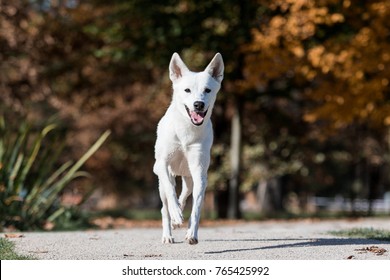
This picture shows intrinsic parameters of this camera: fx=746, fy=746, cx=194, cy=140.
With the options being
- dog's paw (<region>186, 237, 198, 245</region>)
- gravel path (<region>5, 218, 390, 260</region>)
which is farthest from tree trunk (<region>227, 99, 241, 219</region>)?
dog's paw (<region>186, 237, 198, 245</region>)

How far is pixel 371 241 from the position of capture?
9.74 meters

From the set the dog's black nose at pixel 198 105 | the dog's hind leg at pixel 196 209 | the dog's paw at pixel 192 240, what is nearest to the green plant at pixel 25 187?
the dog's hind leg at pixel 196 209

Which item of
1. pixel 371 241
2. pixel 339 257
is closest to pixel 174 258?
pixel 339 257

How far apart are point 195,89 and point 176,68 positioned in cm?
53

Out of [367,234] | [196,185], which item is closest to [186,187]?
[196,185]

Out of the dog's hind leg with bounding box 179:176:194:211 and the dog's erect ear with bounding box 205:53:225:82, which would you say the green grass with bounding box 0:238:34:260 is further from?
the dog's erect ear with bounding box 205:53:225:82

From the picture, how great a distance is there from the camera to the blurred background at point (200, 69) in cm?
1758

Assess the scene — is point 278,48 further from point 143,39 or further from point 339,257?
point 339,257

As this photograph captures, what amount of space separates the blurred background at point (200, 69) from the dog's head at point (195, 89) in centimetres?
603

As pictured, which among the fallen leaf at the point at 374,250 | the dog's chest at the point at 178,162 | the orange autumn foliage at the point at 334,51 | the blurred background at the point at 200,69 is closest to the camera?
the fallen leaf at the point at 374,250

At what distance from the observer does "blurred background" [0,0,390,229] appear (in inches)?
692

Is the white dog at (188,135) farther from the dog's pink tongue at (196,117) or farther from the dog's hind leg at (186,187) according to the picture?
the dog's hind leg at (186,187)

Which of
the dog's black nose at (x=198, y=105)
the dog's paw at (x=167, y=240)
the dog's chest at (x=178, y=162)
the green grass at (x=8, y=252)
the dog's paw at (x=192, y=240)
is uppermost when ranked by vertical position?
the dog's black nose at (x=198, y=105)

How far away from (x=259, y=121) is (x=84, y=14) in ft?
26.0
